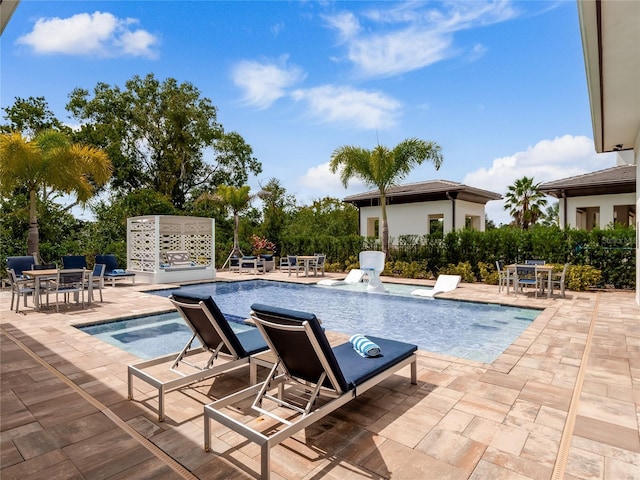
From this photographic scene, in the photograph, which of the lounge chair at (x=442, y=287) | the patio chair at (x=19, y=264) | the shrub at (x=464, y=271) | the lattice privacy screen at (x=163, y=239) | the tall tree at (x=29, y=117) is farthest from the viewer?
the tall tree at (x=29, y=117)

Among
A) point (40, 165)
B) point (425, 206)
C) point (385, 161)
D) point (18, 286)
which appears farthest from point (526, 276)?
point (40, 165)

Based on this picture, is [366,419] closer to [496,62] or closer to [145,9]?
[496,62]

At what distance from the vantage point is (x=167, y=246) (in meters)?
15.9

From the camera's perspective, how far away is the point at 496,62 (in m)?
11.3

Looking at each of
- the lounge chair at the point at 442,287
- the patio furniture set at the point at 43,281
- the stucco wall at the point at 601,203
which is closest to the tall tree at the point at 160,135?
the patio furniture set at the point at 43,281

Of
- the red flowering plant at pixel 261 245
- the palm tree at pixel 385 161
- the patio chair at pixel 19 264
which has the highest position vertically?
the palm tree at pixel 385 161

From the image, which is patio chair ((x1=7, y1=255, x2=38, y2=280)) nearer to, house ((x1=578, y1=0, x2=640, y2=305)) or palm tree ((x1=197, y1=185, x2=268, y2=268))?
palm tree ((x1=197, y1=185, x2=268, y2=268))

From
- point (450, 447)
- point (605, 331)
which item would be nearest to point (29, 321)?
point (450, 447)

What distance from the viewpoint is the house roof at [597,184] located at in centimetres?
1538

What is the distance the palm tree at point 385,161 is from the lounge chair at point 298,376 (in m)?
12.7

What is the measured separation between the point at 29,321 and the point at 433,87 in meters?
13.0

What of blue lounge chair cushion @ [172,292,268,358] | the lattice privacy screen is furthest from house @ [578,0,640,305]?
the lattice privacy screen

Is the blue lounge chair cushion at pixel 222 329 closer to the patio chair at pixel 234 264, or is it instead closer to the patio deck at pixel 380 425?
the patio deck at pixel 380 425

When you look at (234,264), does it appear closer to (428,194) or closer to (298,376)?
(428,194)
